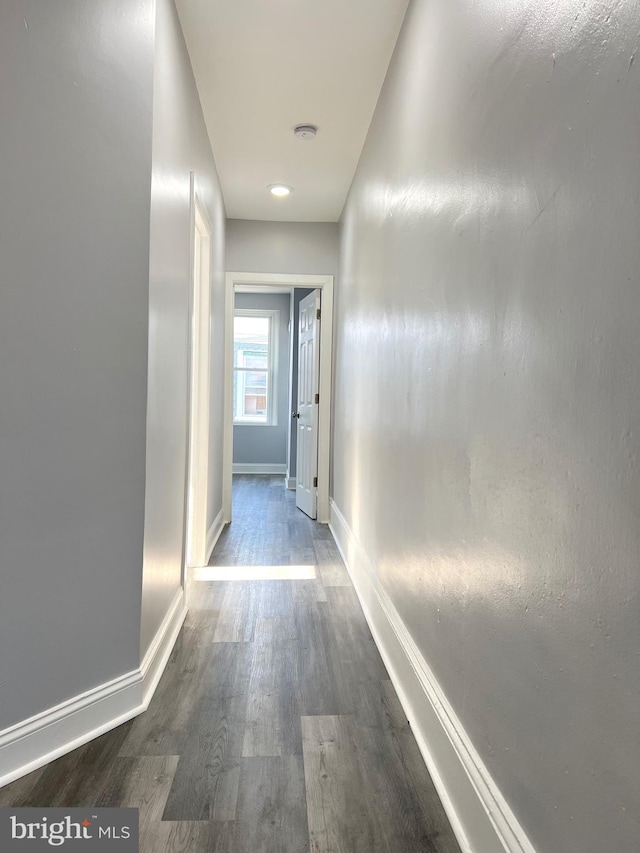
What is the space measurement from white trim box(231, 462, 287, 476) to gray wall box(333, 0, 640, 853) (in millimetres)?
6268

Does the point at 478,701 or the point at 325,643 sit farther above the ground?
the point at 478,701

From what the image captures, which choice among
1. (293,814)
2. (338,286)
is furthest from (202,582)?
(338,286)

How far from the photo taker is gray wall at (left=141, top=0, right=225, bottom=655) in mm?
A: 1943

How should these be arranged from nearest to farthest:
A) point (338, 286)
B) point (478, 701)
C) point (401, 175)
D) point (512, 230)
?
point (512, 230) < point (478, 701) < point (401, 175) < point (338, 286)

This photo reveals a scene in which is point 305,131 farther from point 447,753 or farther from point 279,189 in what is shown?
point 447,753

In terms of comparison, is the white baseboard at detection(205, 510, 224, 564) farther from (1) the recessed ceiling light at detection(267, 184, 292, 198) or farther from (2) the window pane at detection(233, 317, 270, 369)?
(2) the window pane at detection(233, 317, 270, 369)

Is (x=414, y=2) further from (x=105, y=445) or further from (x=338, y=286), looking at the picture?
(x=338, y=286)

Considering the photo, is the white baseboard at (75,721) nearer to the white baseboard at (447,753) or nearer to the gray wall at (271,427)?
the white baseboard at (447,753)

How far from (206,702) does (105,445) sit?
95cm

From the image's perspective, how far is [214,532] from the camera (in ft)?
13.5

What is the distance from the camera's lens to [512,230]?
3.77 ft

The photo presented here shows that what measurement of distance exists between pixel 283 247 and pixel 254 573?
2761 millimetres

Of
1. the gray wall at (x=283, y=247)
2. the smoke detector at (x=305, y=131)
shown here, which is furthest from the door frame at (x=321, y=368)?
the smoke detector at (x=305, y=131)

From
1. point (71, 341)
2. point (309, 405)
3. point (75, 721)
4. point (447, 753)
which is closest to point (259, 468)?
point (309, 405)
